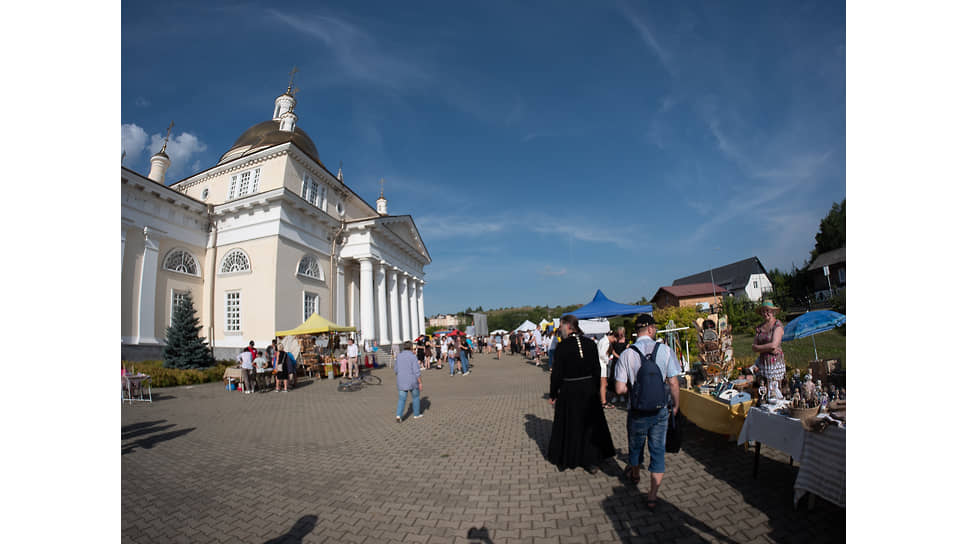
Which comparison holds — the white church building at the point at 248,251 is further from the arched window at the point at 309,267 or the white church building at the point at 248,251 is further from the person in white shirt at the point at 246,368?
the person in white shirt at the point at 246,368

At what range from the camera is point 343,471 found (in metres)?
4.66

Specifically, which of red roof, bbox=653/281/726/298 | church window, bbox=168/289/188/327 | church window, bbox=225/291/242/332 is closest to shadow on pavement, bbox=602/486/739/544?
church window, bbox=225/291/242/332

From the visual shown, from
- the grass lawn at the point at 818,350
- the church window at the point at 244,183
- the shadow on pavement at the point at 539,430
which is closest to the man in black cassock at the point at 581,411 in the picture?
the shadow on pavement at the point at 539,430

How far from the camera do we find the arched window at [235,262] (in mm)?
18391

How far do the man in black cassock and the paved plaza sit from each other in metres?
0.20

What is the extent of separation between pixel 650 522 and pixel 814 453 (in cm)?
152

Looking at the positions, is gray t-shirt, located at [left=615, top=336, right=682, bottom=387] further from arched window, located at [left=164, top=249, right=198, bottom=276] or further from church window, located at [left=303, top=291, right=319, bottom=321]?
arched window, located at [left=164, top=249, right=198, bottom=276]

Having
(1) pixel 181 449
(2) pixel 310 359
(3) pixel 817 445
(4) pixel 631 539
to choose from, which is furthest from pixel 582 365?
(2) pixel 310 359

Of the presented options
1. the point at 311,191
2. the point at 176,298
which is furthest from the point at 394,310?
the point at 176,298

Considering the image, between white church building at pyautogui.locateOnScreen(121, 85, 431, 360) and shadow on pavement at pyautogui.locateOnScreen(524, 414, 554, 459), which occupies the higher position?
white church building at pyautogui.locateOnScreen(121, 85, 431, 360)

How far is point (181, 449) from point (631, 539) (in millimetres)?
6665

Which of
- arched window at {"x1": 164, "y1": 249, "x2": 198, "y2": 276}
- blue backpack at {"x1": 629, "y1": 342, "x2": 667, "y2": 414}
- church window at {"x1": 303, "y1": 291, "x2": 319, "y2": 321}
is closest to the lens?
blue backpack at {"x1": 629, "y1": 342, "x2": 667, "y2": 414}

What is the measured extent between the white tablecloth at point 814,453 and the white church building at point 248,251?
61.9 ft

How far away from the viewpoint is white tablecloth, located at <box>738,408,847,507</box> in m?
2.83
